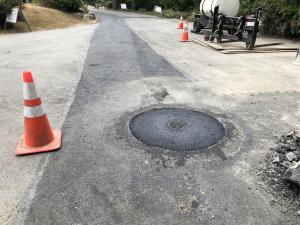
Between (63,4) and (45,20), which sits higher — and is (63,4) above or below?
above

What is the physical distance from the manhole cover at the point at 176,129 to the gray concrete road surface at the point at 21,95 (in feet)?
4.13

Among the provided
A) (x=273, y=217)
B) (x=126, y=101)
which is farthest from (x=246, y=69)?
(x=273, y=217)

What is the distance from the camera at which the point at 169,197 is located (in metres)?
2.89

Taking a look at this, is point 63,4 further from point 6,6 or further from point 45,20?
point 6,6

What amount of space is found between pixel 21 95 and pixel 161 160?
3578mm

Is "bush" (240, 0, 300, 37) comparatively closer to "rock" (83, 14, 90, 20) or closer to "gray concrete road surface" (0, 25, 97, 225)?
"gray concrete road surface" (0, 25, 97, 225)

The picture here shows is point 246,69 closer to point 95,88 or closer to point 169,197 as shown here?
point 95,88

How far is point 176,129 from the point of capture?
13.8ft

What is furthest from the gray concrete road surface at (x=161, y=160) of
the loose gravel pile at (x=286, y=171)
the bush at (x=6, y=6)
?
the bush at (x=6, y=6)

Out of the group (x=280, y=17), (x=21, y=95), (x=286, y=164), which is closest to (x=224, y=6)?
(x=280, y=17)

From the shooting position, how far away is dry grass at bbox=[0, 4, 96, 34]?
18334 mm

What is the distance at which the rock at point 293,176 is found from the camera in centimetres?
286

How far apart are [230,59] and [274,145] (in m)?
5.60

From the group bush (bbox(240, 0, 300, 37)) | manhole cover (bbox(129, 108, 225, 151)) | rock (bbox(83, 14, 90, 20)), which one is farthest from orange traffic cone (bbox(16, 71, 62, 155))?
rock (bbox(83, 14, 90, 20))
